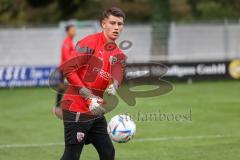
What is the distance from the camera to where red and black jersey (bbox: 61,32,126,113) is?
7438mm

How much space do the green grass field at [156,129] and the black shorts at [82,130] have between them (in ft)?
9.24

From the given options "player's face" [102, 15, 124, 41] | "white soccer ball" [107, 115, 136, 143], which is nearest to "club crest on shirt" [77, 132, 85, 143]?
"white soccer ball" [107, 115, 136, 143]

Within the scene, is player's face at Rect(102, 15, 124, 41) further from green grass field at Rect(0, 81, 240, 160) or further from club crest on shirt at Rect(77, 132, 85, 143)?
green grass field at Rect(0, 81, 240, 160)

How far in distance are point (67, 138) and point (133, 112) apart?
866 cm

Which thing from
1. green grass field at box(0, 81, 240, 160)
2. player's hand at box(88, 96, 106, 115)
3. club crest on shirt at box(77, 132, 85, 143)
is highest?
player's hand at box(88, 96, 106, 115)

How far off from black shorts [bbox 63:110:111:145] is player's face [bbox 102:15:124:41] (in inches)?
38.1

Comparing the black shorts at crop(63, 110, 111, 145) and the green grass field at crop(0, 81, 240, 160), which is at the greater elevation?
the black shorts at crop(63, 110, 111, 145)

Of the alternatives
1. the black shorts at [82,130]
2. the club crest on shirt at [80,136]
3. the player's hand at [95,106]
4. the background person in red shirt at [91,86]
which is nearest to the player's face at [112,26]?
the background person in red shirt at [91,86]

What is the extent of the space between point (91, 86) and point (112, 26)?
727 mm

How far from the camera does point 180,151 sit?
36.0ft

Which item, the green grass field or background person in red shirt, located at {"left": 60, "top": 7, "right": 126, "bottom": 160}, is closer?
background person in red shirt, located at {"left": 60, "top": 7, "right": 126, "bottom": 160}

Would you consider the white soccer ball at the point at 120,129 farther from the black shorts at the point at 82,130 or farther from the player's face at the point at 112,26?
the player's face at the point at 112,26

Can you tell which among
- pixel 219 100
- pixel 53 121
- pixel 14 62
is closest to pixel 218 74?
pixel 219 100

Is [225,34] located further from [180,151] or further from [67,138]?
→ [67,138]
